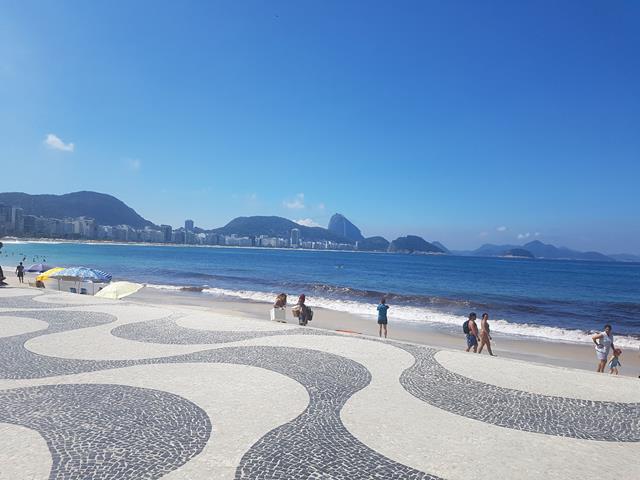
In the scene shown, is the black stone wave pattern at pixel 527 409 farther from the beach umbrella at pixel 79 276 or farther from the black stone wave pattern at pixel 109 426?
the beach umbrella at pixel 79 276

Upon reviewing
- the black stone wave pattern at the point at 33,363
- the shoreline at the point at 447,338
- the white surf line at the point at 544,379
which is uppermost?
the black stone wave pattern at the point at 33,363

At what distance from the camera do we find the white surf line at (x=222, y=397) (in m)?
4.88

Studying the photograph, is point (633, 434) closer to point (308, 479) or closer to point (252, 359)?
point (308, 479)

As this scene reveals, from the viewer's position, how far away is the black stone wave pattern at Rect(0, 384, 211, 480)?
4.67 m

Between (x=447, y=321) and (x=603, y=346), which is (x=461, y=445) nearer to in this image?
(x=603, y=346)

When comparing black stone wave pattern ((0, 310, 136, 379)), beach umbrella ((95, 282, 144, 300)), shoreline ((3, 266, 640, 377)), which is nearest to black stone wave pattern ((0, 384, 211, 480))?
black stone wave pattern ((0, 310, 136, 379))

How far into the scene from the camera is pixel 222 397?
7.04m

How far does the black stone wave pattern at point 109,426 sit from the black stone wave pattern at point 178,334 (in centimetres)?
419

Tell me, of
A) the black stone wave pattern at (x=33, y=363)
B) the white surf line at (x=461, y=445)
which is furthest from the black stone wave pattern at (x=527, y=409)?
the black stone wave pattern at (x=33, y=363)

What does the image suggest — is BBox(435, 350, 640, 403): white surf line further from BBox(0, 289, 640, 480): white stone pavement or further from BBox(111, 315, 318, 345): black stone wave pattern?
BBox(111, 315, 318, 345): black stone wave pattern

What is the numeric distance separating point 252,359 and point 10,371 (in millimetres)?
4892

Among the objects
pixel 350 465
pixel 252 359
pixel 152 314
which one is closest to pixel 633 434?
pixel 350 465

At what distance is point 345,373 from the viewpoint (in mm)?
8773

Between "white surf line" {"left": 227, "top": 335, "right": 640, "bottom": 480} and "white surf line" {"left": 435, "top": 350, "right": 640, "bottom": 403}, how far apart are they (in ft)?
7.93
